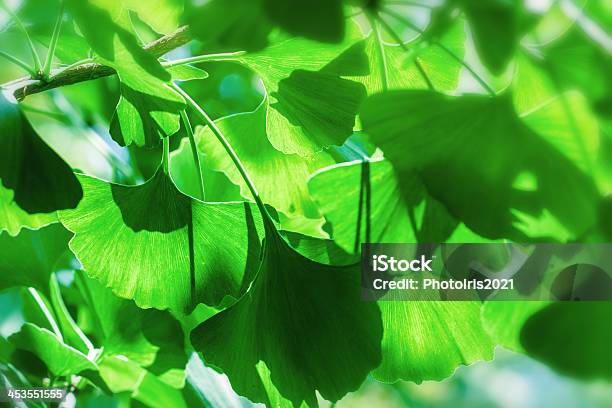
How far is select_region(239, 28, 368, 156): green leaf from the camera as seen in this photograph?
1.00 ft

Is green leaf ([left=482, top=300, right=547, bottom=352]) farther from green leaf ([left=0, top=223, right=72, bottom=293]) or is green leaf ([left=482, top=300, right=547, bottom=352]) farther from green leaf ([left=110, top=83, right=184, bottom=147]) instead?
green leaf ([left=0, top=223, right=72, bottom=293])

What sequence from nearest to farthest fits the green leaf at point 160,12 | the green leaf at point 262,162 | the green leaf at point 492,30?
the green leaf at point 492,30 → the green leaf at point 160,12 → the green leaf at point 262,162

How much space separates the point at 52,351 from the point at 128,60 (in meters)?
0.24

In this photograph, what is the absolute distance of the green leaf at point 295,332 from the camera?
1.02ft

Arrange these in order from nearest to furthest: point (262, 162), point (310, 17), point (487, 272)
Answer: point (310, 17), point (487, 272), point (262, 162)

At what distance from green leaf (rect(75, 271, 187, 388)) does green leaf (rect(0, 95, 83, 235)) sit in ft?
0.54

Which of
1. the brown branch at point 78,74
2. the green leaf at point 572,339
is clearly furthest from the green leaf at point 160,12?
the green leaf at point 572,339

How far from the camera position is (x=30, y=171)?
300 millimetres

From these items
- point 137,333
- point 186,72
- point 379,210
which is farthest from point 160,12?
point 137,333

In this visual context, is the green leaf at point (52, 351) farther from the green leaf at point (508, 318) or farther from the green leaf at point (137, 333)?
the green leaf at point (508, 318)

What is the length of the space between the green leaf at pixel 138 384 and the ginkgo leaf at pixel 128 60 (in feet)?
0.72

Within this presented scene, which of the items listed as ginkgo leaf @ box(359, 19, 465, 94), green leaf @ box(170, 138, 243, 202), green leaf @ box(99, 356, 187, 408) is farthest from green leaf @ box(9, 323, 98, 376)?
ginkgo leaf @ box(359, 19, 465, 94)

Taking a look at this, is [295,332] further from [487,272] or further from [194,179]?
[194,179]

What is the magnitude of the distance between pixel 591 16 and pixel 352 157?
0.58ft
